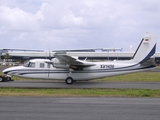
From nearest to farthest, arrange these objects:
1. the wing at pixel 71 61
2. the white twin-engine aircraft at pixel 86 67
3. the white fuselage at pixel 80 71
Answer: the wing at pixel 71 61, the white twin-engine aircraft at pixel 86 67, the white fuselage at pixel 80 71

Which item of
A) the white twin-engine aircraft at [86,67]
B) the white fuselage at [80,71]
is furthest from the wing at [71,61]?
the white fuselage at [80,71]

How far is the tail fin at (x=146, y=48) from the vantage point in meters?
26.4

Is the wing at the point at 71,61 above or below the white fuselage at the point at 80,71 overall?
above

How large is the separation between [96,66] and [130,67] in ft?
10.5

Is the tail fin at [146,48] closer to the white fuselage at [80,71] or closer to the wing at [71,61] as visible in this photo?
the white fuselage at [80,71]

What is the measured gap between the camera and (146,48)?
26.5 meters

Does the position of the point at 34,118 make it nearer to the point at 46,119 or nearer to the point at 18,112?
the point at 46,119

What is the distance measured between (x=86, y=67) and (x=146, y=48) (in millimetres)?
5928

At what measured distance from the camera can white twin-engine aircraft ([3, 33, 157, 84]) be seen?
26328mm

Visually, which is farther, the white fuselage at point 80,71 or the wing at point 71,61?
the white fuselage at point 80,71

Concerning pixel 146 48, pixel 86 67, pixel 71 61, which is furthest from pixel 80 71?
pixel 146 48

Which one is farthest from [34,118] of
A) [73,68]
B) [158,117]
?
[73,68]

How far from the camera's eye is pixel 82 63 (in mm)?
26312

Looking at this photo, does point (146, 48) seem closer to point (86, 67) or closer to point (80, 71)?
point (86, 67)
